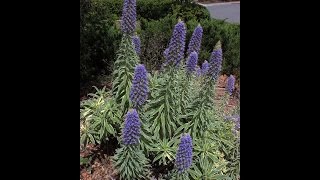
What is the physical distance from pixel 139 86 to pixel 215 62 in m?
0.65

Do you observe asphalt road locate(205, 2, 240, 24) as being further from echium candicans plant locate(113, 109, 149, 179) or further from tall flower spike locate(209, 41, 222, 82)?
echium candicans plant locate(113, 109, 149, 179)

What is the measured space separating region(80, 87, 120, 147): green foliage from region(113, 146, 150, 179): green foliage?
23cm

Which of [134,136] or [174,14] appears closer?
[134,136]

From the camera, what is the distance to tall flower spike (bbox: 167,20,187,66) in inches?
158

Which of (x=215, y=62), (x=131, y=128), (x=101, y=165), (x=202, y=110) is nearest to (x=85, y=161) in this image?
(x=101, y=165)

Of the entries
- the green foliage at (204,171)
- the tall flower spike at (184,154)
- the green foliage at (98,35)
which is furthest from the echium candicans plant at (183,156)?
the green foliage at (98,35)

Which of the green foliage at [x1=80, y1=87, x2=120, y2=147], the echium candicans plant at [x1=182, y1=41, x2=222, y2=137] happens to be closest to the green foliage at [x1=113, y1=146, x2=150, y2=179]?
the green foliage at [x1=80, y1=87, x2=120, y2=147]

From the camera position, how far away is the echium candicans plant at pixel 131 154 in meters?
3.98

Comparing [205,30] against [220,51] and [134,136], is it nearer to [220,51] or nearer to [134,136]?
[220,51]

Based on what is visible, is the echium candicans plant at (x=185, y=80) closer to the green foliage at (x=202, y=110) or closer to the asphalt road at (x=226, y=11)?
the green foliage at (x=202, y=110)

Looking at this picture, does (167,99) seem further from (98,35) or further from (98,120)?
(98,35)

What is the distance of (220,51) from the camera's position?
4.03 metres
